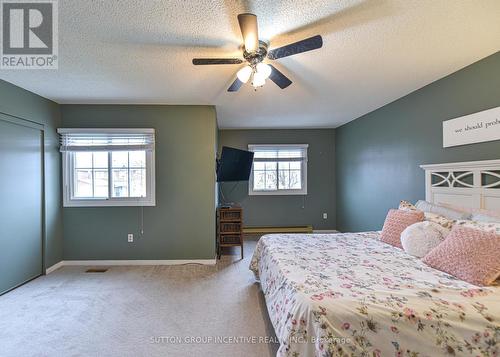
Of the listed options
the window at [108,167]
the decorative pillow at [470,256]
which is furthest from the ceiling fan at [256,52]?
the window at [108,167]

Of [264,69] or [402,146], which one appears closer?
[264,69]

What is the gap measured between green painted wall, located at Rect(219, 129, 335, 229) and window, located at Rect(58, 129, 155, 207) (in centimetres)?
205

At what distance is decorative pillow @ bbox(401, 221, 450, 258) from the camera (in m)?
2.16

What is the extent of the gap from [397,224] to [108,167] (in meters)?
4.02

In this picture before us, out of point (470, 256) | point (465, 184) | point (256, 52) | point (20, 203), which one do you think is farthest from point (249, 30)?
point (20, 203)

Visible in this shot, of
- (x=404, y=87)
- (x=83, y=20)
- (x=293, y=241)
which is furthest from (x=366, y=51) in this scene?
(x=83, y=20)

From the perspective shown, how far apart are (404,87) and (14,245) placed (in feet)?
17.0

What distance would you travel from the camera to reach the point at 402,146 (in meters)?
3.50

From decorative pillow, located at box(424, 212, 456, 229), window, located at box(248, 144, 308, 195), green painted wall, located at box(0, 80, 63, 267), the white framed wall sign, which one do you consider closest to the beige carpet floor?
green painted wall, located at box(0, 80, 63, 267)

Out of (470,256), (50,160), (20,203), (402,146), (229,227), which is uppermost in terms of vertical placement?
(402,146)

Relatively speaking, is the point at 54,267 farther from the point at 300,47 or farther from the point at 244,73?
the point at 300,47

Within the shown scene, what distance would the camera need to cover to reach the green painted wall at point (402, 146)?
2.44 metres

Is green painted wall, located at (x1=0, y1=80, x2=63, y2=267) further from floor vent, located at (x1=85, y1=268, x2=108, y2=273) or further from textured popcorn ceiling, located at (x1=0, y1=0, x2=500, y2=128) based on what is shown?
floor vent, located at (x1=85, y1=268, x2=108, y2=273)

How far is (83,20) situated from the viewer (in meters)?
1.75
